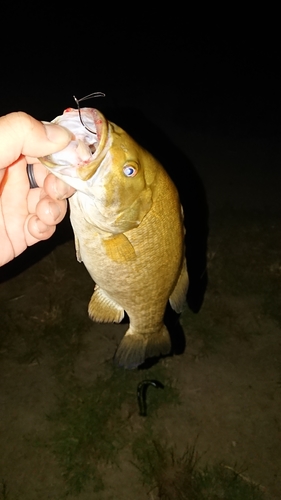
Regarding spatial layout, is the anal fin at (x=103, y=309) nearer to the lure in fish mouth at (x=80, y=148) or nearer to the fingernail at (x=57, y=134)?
the lure in fish mouth at (x=80, y=148)

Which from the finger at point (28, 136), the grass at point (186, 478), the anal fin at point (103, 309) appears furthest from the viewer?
the grass at point (186, 478)

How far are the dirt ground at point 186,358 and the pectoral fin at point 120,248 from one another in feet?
7.20

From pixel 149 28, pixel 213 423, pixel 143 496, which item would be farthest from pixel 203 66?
pixel 143 496

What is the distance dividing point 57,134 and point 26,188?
25.1 inches

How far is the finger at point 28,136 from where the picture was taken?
4.47 feet

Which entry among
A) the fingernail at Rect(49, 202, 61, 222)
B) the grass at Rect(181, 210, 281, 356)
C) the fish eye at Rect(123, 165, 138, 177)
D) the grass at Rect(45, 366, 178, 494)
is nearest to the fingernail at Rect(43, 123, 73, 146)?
the fish eye at Rect(123, 165, 138, 177)

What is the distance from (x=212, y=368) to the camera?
3.84m

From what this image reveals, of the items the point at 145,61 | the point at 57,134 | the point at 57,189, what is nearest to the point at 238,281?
the point at 57,189

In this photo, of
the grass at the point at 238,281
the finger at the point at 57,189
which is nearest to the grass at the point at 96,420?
the grass at the point at 238,281

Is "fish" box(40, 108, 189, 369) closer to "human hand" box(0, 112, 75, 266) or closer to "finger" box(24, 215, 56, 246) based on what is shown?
"human hand" box(0, 112, 75, 266)

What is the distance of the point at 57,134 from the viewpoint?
4.56 ft

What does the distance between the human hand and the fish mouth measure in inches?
1.7

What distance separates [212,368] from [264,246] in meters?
1.60

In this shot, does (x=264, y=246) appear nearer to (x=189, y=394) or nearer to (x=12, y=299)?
(x=189, y=394)
